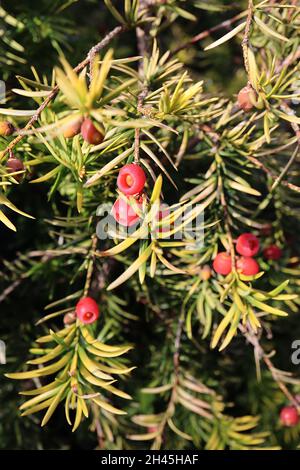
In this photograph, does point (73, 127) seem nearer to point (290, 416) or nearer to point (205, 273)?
point (205, 273)

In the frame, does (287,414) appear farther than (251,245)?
Yes

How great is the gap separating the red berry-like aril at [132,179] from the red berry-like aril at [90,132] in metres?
0.06

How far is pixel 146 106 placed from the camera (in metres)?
0.59

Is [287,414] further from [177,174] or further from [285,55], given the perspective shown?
[285,55]

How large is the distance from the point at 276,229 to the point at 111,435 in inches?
17.3

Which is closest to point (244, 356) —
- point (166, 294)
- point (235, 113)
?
point (166, 294)

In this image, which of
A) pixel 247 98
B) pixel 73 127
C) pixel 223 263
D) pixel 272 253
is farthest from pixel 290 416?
pixel 73 127

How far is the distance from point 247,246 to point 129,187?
0.23m

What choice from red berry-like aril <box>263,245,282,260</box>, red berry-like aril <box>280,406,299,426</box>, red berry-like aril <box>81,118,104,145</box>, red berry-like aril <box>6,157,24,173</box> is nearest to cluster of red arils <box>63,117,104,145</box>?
red berry-like aril <box>81,118,104,145</box>

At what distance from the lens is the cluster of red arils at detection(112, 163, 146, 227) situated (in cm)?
49

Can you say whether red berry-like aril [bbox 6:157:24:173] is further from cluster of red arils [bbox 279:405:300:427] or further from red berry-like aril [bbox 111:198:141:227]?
cluster of red arils [bbox 279:405:300:427]

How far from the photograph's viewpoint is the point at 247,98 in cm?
57

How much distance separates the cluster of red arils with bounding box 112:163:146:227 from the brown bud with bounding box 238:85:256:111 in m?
Answer: 0.16
